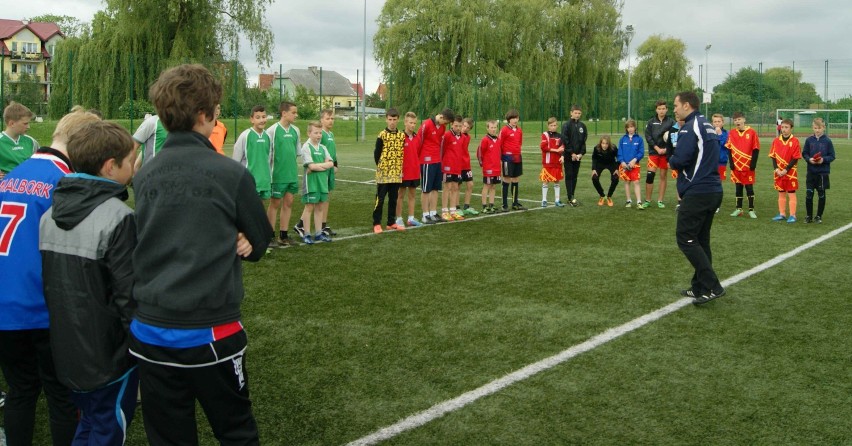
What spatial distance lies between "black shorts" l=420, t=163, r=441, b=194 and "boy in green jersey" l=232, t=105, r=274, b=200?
10.4ft

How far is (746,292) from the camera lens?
24.1ft

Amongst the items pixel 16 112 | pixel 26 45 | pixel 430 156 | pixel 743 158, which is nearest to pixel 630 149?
pixel 743 158

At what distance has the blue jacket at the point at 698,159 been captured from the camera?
7074 mm

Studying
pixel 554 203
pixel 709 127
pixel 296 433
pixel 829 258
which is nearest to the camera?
pixel 296 433

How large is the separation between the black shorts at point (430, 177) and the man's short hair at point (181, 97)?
920 centimetres

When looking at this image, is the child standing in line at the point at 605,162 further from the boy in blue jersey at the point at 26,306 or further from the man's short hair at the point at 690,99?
the boy in blue jersey at the point at 26,306

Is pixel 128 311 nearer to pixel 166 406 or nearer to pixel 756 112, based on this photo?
pixel 166 406

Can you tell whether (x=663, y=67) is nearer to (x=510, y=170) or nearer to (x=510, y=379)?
(x=510, y=170)

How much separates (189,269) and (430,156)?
949 centimetres

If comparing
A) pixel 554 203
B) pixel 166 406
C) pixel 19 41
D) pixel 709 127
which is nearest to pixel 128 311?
pixel 166 406

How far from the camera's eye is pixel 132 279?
9.14ft

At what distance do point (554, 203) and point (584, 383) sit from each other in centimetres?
1006

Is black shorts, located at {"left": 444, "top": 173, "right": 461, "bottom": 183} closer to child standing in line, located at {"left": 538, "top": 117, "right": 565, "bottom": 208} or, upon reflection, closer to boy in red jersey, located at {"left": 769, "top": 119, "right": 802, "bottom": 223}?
child standing in line, located at {"left": 538, "top": 117, "right": 565, "bottom": 208}

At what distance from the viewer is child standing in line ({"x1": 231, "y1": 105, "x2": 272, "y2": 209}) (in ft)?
30.1
